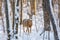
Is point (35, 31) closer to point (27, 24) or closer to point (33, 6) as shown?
point (27, 24)

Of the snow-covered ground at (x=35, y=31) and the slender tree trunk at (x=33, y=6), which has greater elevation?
the slender tree trunk at (x=33, y=6)

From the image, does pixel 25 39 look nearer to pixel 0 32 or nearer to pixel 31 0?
pixel 0 32

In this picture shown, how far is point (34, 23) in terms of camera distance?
2480 mm

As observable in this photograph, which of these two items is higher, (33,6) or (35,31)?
(33,6)

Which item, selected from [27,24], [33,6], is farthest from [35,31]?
[33,6]

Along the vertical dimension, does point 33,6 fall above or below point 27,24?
above

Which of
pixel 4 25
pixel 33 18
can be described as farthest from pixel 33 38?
pixel 4 25

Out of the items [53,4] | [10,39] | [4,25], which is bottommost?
[10,39]

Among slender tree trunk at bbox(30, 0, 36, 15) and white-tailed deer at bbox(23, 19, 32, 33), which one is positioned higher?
slender tree trunk at bbox(30, 0, 36, 15)

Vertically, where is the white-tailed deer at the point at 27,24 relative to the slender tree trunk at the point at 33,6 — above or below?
below

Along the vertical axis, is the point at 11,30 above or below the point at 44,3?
below

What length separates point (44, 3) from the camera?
8.13ft

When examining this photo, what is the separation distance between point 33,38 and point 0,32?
0.48 m

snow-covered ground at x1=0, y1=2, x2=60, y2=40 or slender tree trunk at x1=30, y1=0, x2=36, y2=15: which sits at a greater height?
slender tree trunk at x1=30, y1=0, x2=36, y2=15
